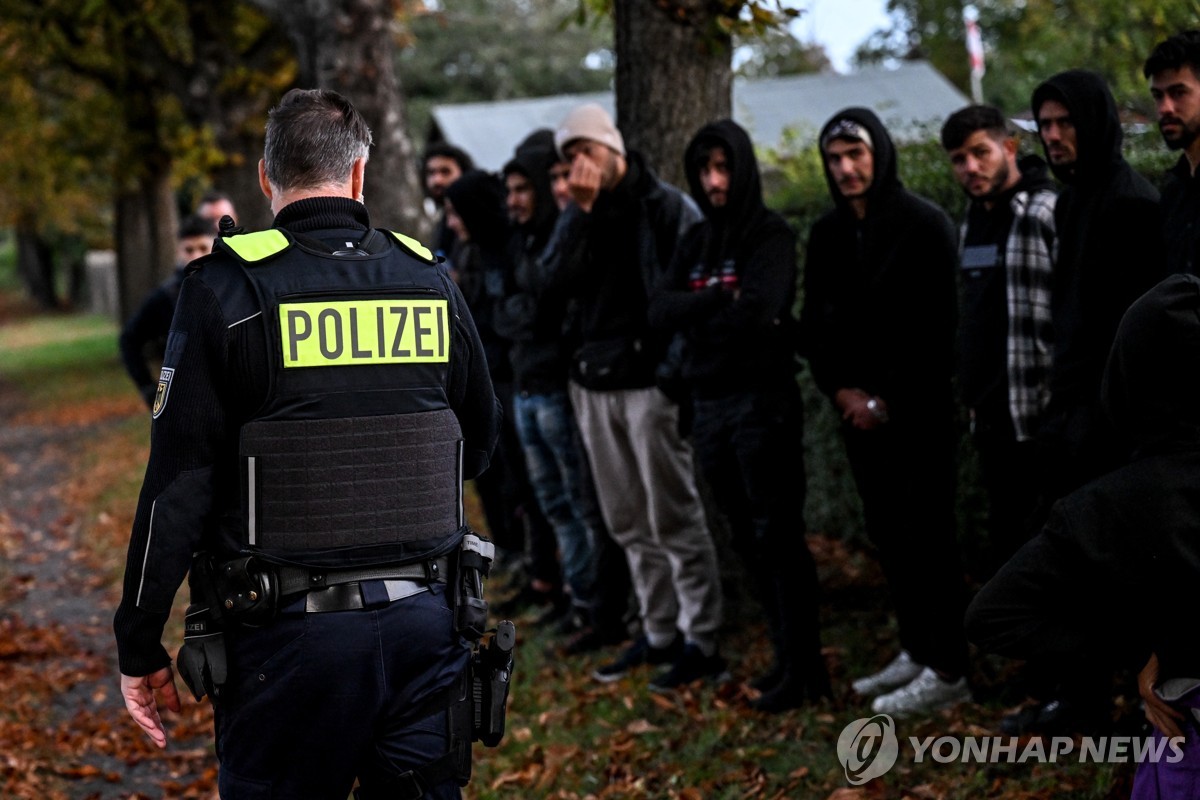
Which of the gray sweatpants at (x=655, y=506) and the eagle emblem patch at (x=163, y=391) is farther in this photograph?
the gray sweatpants at (x=655, y=506)

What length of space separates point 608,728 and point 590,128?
2.78 m

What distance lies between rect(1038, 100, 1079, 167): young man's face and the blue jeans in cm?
304

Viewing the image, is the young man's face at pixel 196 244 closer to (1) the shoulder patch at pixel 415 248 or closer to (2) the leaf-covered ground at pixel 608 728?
(2) the leaf-covered ground at pixel 608 728

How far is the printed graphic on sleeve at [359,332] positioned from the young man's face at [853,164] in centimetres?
272

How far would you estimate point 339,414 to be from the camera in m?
3.42

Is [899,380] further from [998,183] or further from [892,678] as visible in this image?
[892,678]

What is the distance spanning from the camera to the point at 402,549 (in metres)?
3.50

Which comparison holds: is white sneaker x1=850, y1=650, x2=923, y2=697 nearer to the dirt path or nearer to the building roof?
the dirt path

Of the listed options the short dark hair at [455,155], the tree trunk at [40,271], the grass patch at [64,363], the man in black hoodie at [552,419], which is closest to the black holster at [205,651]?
the man in black hoodie at [552,419]

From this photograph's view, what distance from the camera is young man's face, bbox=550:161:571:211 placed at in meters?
7.11

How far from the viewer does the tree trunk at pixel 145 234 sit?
25195 millimetres

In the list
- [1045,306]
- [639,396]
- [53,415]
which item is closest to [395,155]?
[639,396]

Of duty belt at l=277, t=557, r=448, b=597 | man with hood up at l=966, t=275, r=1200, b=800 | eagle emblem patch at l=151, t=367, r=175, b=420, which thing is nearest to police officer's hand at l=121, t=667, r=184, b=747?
duty belt at l=277, t=557, r=448, b=597
